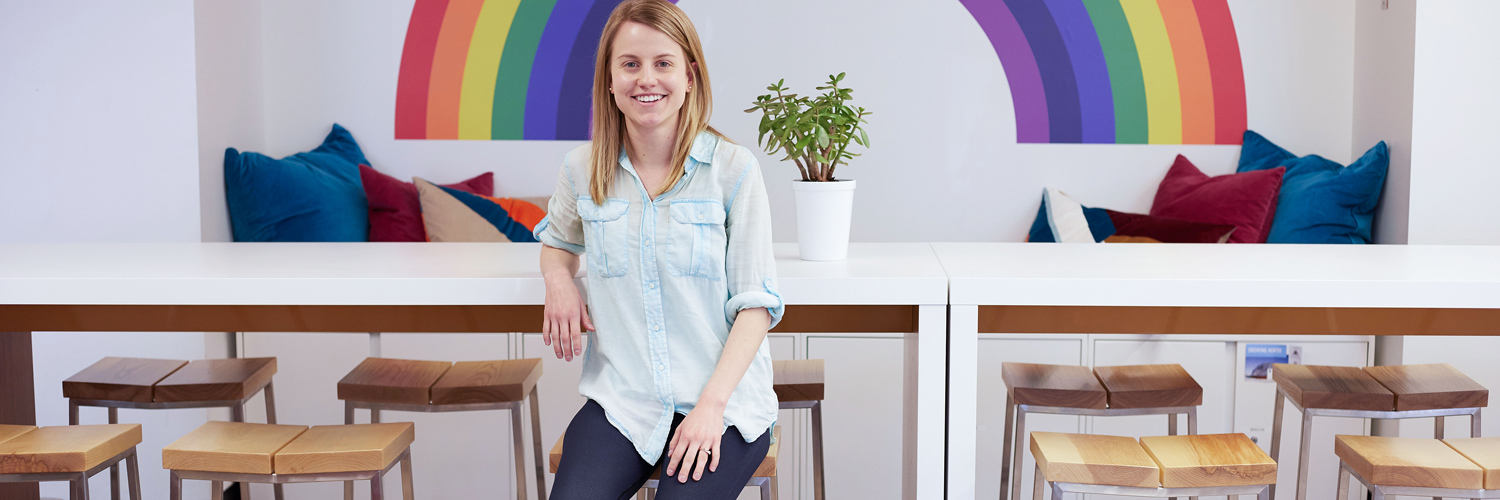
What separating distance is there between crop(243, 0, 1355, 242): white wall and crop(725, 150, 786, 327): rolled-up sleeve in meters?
1.86

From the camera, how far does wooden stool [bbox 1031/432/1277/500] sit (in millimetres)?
1353

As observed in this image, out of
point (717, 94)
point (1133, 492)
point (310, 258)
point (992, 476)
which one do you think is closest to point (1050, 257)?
point (1133, 492)

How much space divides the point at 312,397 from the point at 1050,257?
2250 millimetres

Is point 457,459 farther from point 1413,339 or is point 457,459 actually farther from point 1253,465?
point 1413,339

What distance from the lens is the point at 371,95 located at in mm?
3246

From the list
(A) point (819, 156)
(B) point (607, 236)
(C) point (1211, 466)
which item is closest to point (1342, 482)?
(C) point (1211, 466)

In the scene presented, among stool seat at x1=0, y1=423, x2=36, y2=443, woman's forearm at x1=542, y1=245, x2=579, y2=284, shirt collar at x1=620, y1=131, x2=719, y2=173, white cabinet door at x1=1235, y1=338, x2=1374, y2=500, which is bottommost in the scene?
white cabinet door at x1=1235, y1=338, x2=1374, y2=500

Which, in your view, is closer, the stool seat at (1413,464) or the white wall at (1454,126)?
the stool seat at (1413,464)

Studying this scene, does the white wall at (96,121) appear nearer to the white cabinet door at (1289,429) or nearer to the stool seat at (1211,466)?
the stool seat at (1211,466)

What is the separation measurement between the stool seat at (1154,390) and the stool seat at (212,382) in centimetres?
170

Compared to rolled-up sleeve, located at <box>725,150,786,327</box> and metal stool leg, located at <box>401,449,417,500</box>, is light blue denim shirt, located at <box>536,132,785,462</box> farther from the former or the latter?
metal stool leg, located at <box>401,449,417,500</box>

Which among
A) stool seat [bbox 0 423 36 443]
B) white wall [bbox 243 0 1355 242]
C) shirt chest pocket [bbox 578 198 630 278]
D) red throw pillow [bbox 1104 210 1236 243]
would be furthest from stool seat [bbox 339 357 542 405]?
red throw pillow [bbox 1104 210 1236 243]

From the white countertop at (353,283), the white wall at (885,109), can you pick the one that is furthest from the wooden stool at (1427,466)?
the white wall at (885,109)

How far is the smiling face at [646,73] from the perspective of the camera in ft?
4.17
